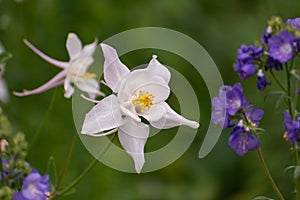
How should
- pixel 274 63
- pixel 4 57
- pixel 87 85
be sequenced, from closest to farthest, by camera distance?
pixel 274 63 < pixel 4 57 < pixel 87 85

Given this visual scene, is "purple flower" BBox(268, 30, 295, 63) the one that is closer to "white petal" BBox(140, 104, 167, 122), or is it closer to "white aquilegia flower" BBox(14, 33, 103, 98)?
"white petal" BBox(140, 104, 167, 122)

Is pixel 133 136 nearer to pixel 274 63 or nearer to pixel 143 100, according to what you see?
pixel 143 100

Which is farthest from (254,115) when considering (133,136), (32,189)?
(32,189)

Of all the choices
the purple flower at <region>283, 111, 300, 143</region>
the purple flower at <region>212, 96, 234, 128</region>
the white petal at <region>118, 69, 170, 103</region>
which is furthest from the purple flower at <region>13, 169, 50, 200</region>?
the purple flower at <region>283, 111, 300, 143</region>

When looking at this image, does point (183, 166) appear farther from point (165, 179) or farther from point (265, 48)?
point (265, 48)

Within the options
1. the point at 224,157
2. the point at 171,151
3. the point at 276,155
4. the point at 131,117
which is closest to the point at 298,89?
the point at 131,117

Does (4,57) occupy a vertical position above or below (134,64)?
below

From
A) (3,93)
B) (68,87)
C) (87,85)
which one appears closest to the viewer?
(68,87)
